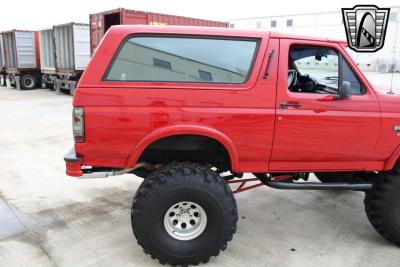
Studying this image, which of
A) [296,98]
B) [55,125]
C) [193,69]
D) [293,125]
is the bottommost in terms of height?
[55,125]

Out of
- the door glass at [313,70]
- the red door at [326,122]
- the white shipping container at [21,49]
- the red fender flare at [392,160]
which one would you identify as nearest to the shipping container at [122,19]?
the white shipping container at [21,49]

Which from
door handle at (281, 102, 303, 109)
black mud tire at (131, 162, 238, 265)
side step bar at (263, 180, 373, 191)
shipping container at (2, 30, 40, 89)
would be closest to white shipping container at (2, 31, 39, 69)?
shipping container at (2, 30, 40, 89)

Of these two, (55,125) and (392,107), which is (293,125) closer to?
(392,107)

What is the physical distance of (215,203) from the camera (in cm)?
345

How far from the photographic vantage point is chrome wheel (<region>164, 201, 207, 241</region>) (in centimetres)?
356

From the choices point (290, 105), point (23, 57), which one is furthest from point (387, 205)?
point (23, 57)

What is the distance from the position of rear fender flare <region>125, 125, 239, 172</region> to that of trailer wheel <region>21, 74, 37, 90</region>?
19.7m

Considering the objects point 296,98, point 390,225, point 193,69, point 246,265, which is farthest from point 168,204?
point 390,225

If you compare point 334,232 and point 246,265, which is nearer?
point 246,265

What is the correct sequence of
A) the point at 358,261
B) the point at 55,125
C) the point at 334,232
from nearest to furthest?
the point at 358,261
the point at 334,232
the point at 55,125

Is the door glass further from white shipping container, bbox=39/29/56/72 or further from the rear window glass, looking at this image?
white shipping container, bbox=39/29/56/72

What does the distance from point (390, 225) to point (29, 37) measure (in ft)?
68.7

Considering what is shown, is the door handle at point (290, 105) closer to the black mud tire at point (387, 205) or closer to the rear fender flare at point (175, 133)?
the rear fender flare at point (175, 133)

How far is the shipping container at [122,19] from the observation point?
13961 millimetres
